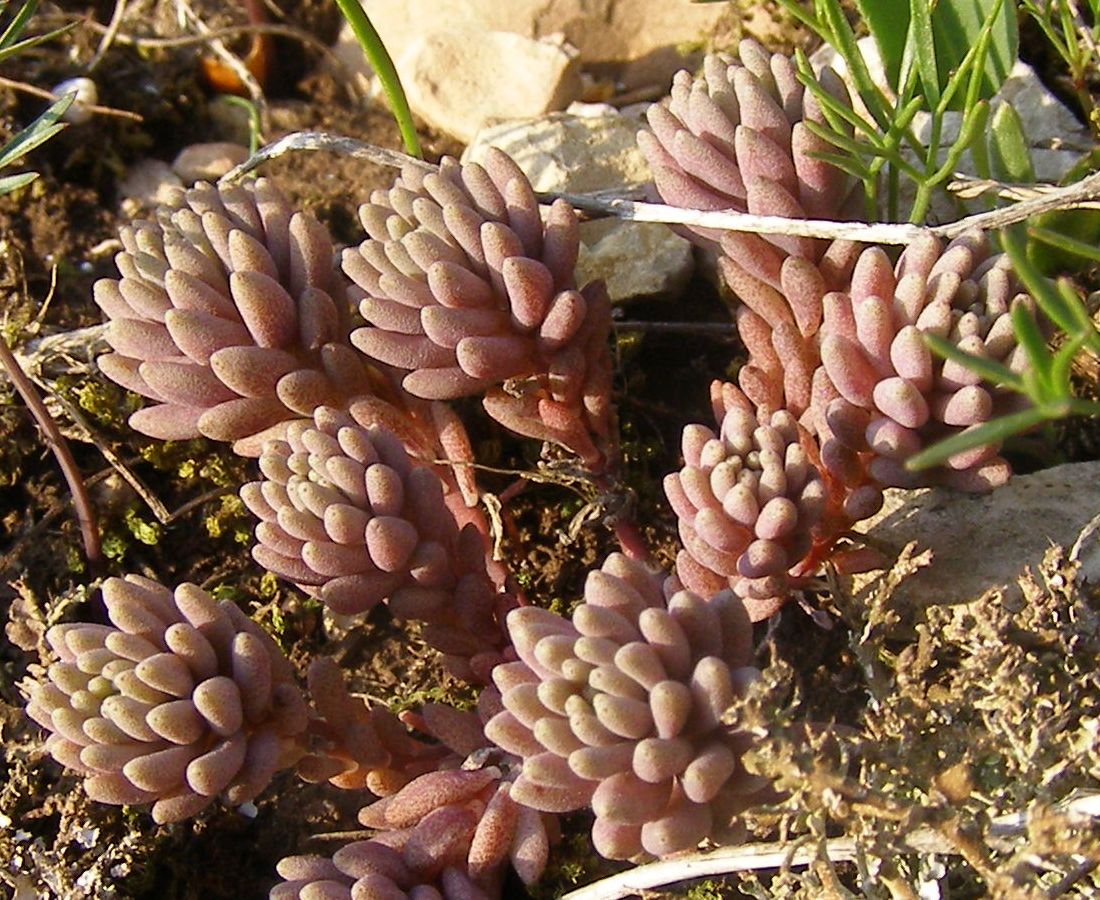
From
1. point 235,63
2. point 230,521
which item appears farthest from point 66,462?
point 235,63

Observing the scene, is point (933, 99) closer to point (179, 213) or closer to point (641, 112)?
point (641, 112)

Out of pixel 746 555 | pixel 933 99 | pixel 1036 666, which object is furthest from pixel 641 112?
pixel 1036 666

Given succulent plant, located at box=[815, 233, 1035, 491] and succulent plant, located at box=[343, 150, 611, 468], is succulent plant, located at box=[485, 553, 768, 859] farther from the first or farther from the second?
succulent plant, located at box=[343, 150, 611, 468]

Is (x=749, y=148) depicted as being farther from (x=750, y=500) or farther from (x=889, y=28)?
(x=750, y=500)

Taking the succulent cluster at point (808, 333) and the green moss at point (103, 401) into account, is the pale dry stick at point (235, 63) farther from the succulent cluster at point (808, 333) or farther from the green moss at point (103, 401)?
the succulent cluster at point (808, 333)

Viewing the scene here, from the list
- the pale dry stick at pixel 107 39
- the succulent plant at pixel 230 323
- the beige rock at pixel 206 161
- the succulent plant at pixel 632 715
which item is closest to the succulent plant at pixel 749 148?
the succulent plant at pixel 230 323

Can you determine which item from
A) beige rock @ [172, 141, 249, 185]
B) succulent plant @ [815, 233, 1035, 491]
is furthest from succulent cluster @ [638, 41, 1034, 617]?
beige rock @ [172, 141, 249, 185]

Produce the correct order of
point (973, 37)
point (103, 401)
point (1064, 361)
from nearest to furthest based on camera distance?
1. point (1064, 361)
2. point (973, 37)
3. point (103, 401)
